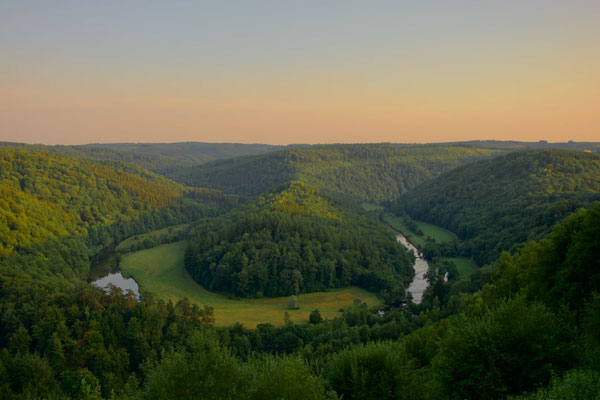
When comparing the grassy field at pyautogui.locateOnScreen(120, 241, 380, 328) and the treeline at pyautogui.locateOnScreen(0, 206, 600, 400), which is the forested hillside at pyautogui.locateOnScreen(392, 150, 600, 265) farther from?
the treeline at pyautogui.locateOnScreen(0, 206, 600, 400)

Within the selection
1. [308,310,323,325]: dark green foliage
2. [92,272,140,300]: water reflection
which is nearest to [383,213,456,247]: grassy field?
[308,310,323,325]: dark green foliage

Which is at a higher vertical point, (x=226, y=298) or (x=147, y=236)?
(x=147, y=236)

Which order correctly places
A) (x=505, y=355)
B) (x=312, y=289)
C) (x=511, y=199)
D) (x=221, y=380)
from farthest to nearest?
1. (x=511, y=199)
2. (x=312, y=289)
3. (x=221, y=380)
4. (x=505, y=355)

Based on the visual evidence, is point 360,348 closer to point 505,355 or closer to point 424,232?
point 505,355

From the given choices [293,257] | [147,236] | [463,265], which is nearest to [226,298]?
[293,257]

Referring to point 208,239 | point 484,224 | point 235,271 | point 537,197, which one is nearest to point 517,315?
point 235,271

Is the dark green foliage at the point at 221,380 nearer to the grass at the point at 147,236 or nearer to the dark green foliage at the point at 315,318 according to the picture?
the dark green foliage at the point at 315,318

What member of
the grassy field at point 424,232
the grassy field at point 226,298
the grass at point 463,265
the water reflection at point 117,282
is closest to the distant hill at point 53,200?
the water reflection at point 117,282
